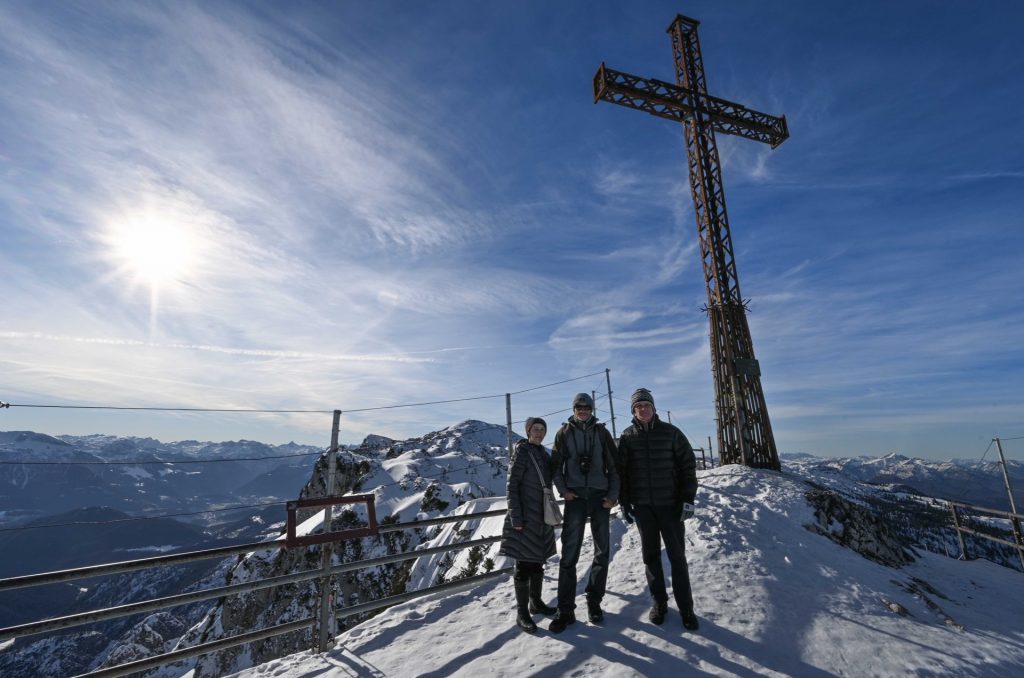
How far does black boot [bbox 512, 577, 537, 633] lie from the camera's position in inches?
222

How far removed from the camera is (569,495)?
5.73 m

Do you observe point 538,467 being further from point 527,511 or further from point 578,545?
point 578,545

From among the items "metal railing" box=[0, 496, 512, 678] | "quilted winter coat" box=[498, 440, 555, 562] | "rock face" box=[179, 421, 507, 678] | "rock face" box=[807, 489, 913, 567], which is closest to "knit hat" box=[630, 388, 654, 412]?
"quilted winter coat" box=[498, 440, 555, 562]

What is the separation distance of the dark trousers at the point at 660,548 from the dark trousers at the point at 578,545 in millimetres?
451

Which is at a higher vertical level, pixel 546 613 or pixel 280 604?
pixel 546 613

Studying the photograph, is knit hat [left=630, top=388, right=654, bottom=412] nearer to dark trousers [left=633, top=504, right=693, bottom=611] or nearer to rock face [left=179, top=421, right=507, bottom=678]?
dark trousers [left=633, top=504, right=693, bottom=611]

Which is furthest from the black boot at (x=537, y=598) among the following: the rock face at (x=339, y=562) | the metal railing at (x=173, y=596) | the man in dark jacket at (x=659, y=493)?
the rock face at (x=339, y=562)

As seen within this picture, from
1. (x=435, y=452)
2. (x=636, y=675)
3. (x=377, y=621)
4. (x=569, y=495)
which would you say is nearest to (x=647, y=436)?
(x=569, y=495)

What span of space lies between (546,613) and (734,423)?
10.7 m

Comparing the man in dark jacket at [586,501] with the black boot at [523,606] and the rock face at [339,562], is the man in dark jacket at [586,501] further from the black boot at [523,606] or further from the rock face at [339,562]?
the rock face at [339,562]

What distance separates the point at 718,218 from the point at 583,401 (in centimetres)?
1243

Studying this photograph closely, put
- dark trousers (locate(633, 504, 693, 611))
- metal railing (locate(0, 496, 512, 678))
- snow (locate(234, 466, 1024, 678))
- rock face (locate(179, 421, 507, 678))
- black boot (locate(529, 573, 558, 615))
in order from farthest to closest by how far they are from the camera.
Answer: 1. rock face (locate(179, 421, 507, 678))
2. black boot (locate(529, 573, 558, 615))
3. dark trousers (locate(633, 504, 693, 611))
4. snow (locate(234, 466, 1024, 678))
5. metal railing (locate(0, 496, 512, 678))

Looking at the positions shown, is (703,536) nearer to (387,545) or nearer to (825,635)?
(825,635)

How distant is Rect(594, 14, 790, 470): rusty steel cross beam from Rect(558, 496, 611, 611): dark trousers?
10.2m
